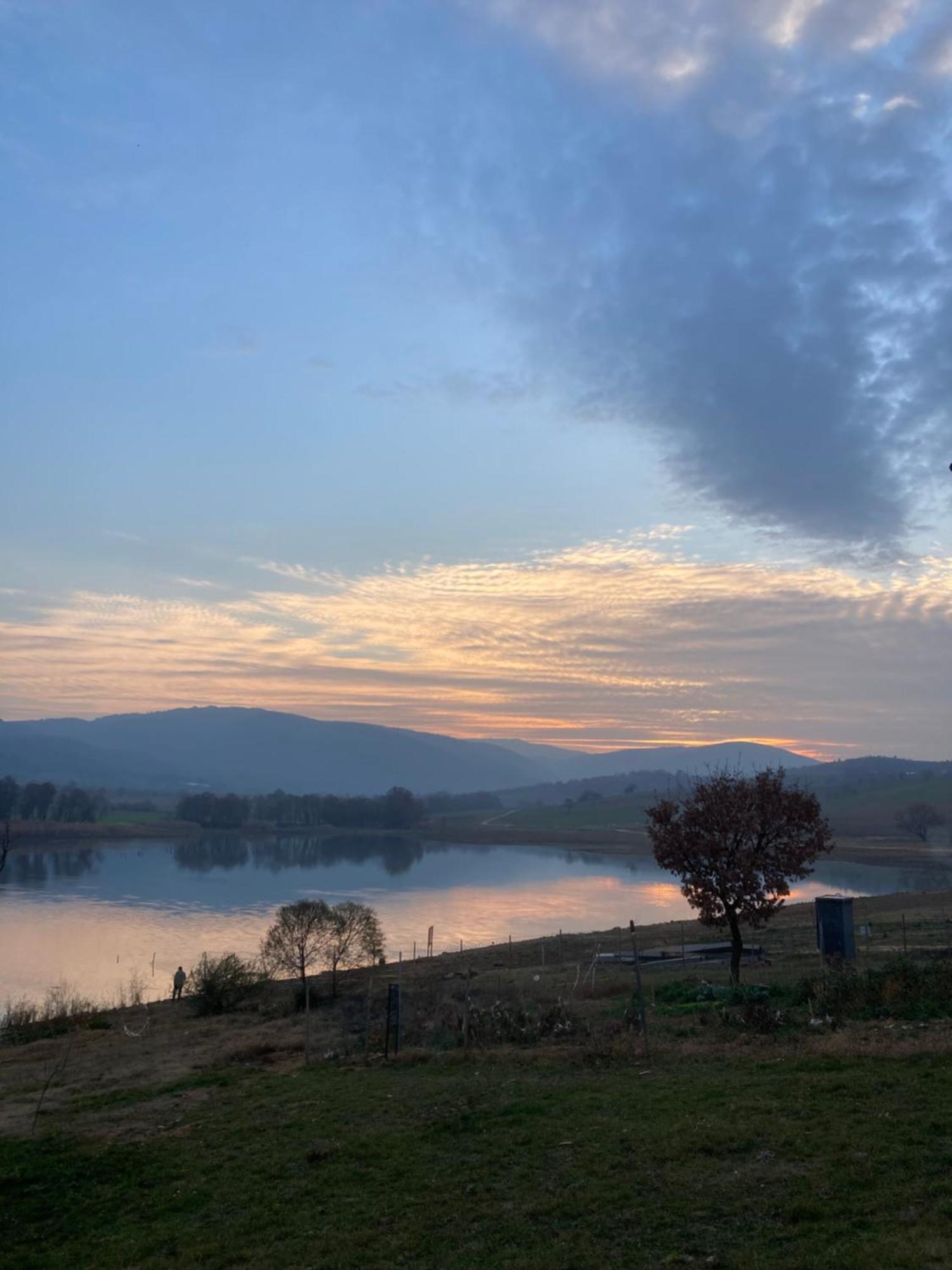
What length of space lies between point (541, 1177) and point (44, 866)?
86734 millimetres

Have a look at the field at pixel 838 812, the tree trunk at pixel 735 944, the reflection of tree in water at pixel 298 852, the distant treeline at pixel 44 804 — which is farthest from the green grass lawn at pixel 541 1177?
the distant treeline at pixel 44 804

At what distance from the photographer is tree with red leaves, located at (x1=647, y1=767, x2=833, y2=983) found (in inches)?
876

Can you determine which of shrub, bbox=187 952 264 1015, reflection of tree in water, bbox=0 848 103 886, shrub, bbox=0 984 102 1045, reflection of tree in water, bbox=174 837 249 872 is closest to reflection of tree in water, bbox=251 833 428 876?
reflection of tree in water, bbox=174 837 249 872

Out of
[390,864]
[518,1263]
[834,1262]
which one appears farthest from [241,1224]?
A: [390,864]

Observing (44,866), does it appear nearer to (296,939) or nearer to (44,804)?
(44,804)

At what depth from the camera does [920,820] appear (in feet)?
327

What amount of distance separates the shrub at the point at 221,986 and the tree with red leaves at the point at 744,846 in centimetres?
1381

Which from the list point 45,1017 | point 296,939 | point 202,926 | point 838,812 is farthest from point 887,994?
point 838,812

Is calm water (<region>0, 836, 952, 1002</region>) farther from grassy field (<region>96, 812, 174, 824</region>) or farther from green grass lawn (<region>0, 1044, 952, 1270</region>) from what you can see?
green grass lawn (<region>0, 1044, 952, 1270</region>)

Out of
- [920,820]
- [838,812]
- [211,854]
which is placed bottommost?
[211,854]

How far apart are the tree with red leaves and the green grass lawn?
8634 mm

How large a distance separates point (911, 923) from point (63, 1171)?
29.3 meters

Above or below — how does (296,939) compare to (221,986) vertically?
above

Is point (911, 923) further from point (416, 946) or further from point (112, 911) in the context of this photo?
point (112, 911)
